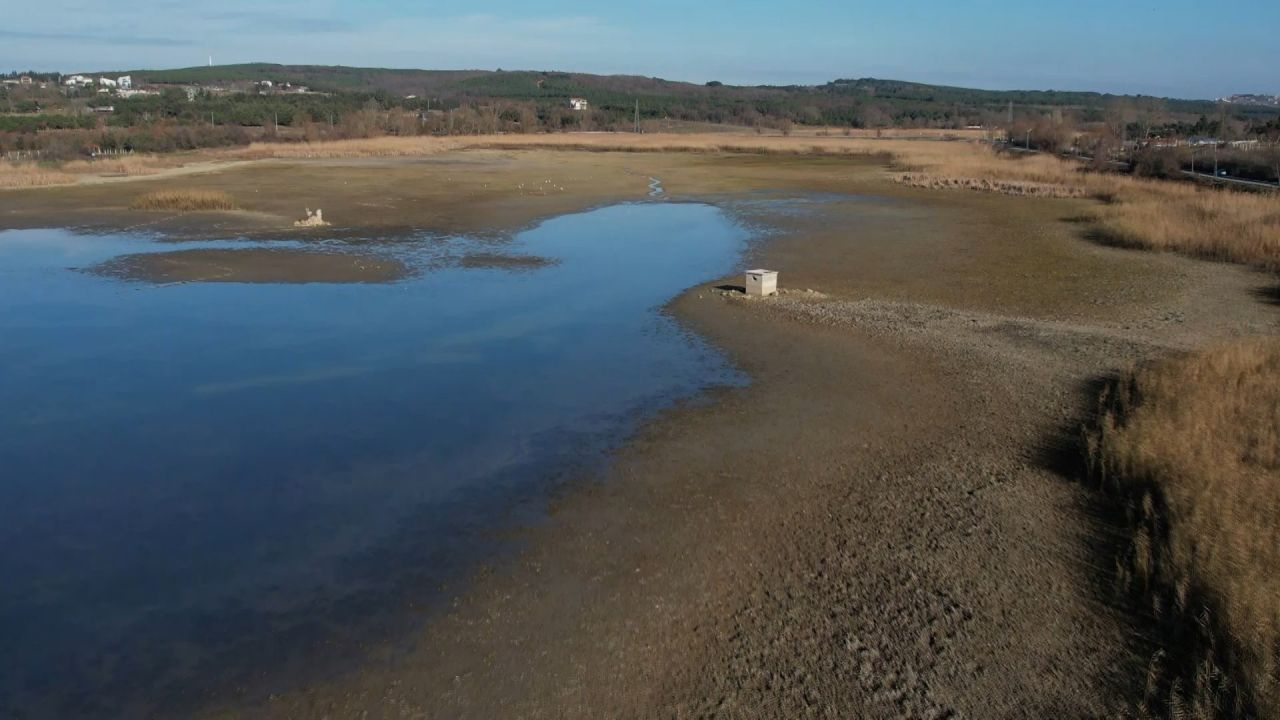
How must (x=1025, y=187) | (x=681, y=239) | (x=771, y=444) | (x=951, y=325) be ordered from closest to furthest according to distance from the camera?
(x=771, y=444) → (x=951, y=325) → (x=681, y=239) → (x=1025, y=187)

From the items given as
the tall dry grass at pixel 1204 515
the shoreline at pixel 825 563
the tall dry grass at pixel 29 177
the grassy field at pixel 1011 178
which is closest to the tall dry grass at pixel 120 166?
the grassy field at pixel 1011 178

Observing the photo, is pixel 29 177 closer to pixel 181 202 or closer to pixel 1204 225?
pixel 181 202

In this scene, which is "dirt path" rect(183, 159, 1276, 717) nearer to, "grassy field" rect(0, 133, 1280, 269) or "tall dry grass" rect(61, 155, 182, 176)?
"grassy field" rect(0, 133, 1280, 269)

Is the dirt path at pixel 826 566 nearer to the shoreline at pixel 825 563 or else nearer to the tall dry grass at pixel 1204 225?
the shoreline at pixel 825 563

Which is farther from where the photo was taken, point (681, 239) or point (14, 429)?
point (681, 239)

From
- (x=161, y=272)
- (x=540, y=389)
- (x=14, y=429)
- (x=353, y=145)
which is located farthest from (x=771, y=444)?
(x=353, y=145)

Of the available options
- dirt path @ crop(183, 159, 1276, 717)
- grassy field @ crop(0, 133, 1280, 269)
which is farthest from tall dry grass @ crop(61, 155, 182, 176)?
dirt path @ crop(183, 159, 1276, 717)

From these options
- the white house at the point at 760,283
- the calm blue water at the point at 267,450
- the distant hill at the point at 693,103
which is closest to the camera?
the calm blue water at the point at 267,450

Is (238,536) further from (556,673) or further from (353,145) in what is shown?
(353,145)
